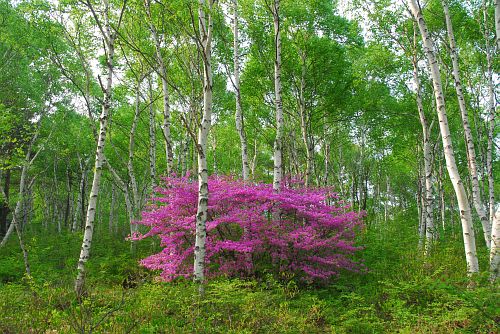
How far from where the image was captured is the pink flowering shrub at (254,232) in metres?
8.05

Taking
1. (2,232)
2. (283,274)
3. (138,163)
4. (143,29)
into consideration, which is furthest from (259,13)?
(2,232)

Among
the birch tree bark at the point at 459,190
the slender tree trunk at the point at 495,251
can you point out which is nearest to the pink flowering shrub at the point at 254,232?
the birch tree bark at the point at 459,190

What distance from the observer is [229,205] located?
345 inches

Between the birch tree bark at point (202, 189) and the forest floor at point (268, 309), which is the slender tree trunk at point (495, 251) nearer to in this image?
the forest floor at point (268, 309)

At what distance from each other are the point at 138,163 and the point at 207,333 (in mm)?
22807

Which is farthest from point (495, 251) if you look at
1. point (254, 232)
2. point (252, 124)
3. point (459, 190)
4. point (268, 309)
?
point (252, 124)

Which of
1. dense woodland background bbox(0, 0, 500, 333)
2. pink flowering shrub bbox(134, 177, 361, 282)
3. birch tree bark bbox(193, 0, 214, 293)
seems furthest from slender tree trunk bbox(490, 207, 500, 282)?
birch tree bark bbox(193, 0, 214, 293)

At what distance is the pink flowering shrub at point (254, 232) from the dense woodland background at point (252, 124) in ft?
1.59

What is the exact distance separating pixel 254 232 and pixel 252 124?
38.3ft

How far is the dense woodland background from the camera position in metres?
5.69

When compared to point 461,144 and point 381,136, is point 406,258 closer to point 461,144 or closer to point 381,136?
point 381,136

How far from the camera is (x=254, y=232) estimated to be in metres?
8.40

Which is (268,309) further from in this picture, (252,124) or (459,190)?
(252,124)

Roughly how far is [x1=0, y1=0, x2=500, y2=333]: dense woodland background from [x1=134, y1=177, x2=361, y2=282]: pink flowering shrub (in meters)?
0.48
